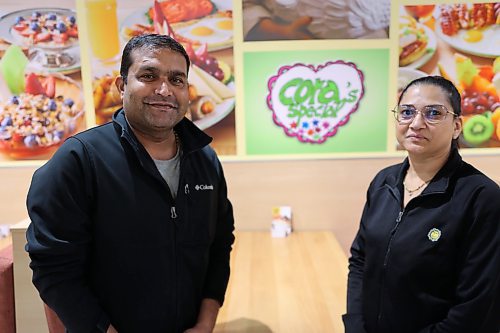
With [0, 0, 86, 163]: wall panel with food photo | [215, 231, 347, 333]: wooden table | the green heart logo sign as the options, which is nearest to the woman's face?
[215, 231, 347, 333]: wooden table

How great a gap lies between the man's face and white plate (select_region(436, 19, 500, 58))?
5.79 ft

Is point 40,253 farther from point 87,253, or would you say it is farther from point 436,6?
point 436,6

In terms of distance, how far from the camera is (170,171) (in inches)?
45.4

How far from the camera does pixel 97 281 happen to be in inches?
41.6

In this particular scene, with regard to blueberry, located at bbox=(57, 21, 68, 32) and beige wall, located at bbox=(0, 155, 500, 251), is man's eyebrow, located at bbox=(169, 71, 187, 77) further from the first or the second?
blueberry, located at bbox=(57, 21, 68, 32)

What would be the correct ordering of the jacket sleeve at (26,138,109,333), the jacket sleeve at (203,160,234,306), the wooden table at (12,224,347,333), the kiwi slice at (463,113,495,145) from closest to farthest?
the jacket sleeve at (26,138,109,333)
the jacket sleeve at (203,160,234,306)
the wooden table at (12,224,347,333)
the kiwi slice at (463,113,495,145)

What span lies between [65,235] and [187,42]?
153cm

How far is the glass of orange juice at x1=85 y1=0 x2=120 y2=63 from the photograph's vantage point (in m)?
2.23

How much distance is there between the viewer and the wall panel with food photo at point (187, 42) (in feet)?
7.32

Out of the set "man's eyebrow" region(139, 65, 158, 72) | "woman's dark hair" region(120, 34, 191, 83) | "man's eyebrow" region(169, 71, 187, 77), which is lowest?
"man's eyebrow" region(169, 71, 187, 77)

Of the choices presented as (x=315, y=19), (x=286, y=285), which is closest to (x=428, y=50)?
(x=315, y=19)

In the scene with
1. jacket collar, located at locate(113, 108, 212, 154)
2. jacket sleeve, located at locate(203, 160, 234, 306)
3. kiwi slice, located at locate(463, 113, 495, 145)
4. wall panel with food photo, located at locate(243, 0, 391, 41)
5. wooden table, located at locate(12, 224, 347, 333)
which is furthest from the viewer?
kiwi slice, located at locate(463, 113, 495, 145)

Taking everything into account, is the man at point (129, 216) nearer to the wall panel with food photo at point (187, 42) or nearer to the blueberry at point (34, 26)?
the wall panel with food photo at point (187, 42)

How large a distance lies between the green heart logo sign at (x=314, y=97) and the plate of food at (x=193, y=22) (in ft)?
1.21
